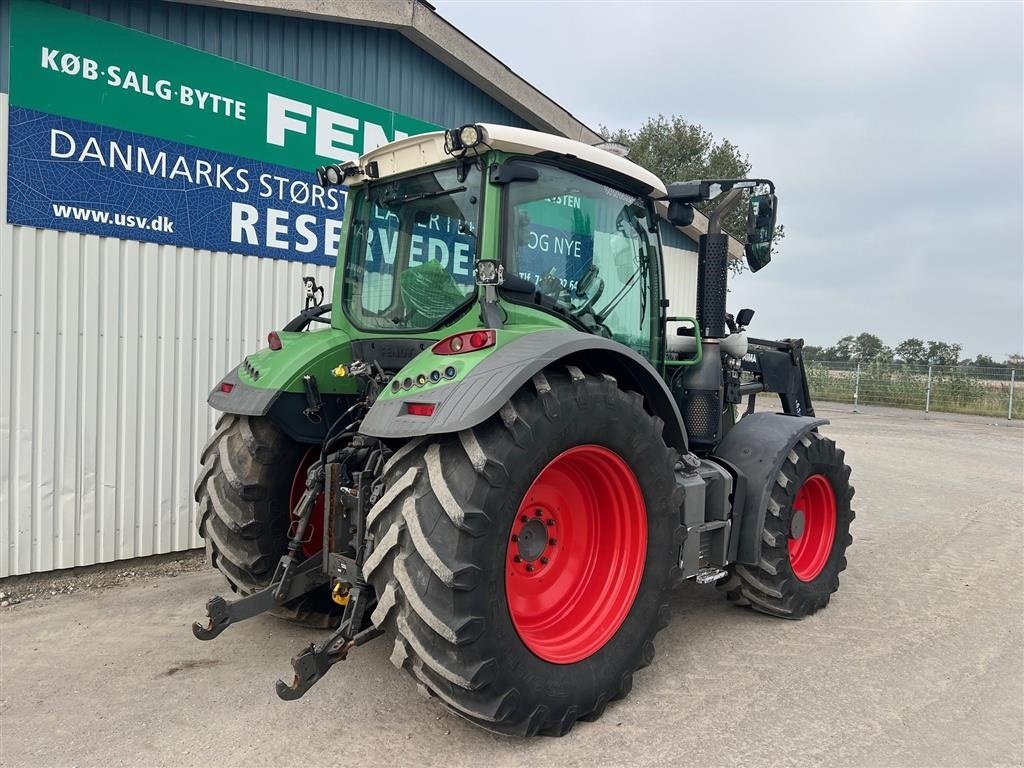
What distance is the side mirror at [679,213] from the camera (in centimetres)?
397

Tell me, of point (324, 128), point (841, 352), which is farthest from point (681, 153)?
point (324, 128)

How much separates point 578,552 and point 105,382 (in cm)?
359

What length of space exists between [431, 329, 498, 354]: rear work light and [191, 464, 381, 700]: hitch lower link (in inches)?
36.9

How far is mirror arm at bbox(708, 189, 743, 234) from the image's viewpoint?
4156 millimetres

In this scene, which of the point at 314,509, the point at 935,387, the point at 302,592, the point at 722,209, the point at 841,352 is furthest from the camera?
the point at 841,352

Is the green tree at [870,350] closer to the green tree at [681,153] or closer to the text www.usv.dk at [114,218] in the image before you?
the green tree at [681,153]

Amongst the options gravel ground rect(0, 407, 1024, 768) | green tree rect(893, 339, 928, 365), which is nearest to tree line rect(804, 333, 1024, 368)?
green tree rect(893, 339, 928, 365)

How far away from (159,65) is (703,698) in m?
5.30

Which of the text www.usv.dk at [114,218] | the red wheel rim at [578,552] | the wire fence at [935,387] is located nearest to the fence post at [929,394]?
the wire fence at [935,387]

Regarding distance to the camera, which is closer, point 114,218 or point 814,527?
point 814,527

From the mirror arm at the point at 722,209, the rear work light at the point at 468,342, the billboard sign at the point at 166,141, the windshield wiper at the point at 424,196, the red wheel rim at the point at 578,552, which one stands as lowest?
the red wheel rim at the point at 578,552

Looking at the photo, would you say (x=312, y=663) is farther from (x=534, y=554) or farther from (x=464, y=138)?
(x=464, y=138)

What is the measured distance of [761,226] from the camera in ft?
13.3

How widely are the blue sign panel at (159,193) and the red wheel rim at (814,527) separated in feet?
13.9
